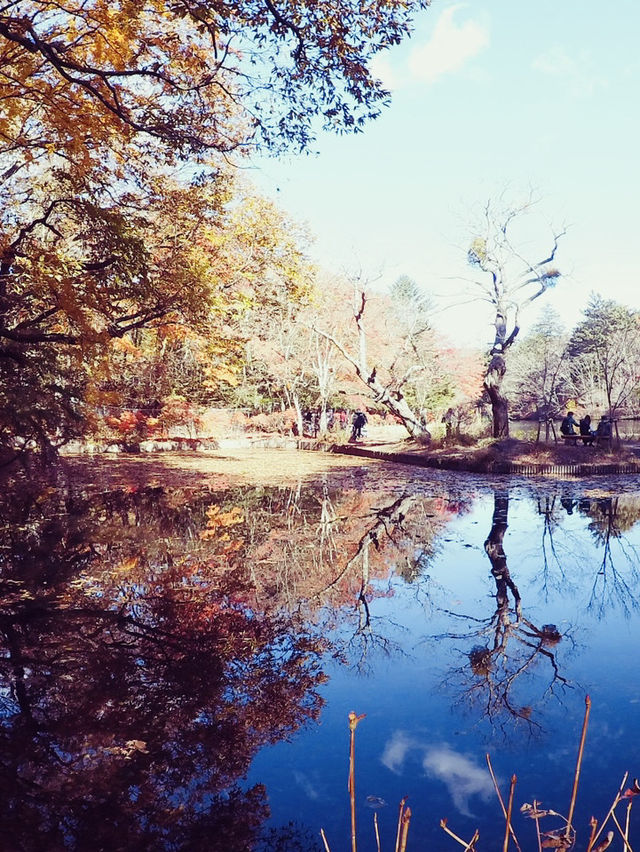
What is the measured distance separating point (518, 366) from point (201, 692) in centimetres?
3691

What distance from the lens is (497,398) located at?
16.9m

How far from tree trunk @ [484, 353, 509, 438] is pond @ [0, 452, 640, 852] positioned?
862 cm

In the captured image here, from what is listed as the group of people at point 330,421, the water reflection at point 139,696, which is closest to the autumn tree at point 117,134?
the water reflection at point 139,696

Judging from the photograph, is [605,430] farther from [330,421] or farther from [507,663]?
[330,421]

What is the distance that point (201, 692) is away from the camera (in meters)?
3.56

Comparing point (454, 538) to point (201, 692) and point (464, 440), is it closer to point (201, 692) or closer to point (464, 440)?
point (201, 692)

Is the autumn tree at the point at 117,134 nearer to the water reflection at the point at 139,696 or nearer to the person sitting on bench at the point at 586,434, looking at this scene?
the water reflection at the point at 139,696

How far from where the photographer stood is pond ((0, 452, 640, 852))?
2594 millimetres

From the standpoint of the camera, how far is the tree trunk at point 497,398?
16.7 m

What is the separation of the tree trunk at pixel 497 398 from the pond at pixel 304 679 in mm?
8622

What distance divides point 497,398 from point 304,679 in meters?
14.2

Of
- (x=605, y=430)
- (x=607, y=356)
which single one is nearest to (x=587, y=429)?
(x=605, y=430)

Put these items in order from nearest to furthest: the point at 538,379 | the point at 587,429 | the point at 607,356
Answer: the point at 587,429
the point at 607,356
the point at 538,379

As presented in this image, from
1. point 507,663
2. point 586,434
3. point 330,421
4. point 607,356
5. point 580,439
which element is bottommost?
point 507,663
